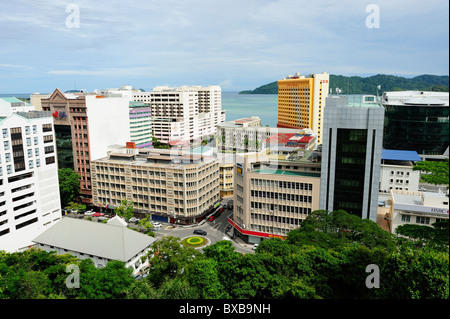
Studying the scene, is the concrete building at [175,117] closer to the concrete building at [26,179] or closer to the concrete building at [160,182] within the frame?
the concrete building at [160,182]

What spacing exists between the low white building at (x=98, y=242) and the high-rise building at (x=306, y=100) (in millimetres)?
55229

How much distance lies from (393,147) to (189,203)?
39939 mm

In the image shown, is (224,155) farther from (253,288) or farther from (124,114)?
(253,288)

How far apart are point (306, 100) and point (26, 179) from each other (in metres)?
58.8

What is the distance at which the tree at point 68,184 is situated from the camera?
1726 inches

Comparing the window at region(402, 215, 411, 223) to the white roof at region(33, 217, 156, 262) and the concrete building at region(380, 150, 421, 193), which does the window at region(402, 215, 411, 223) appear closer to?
the concrete building at region(380, 150, 421, 193)

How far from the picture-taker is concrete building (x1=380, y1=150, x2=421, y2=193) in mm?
41250

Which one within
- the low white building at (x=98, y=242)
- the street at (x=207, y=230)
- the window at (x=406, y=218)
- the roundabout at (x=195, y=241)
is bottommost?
the street at (x=207, y=230)

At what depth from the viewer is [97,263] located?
88.4ft

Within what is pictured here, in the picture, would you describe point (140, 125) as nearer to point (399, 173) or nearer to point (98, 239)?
point (98, 239)

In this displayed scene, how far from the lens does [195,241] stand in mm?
35312

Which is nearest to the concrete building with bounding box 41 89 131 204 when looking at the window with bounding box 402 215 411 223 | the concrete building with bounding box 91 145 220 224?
the concrete building with bounding box 91 145 220 224

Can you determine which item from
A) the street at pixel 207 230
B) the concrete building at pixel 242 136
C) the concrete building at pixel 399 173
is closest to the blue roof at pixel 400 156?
the concrete building at pixel 399 173
